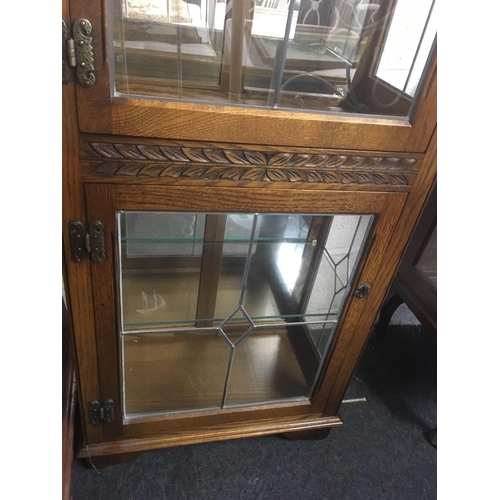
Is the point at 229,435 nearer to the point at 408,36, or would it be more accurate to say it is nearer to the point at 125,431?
the point at 125,431

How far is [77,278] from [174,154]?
223 millimetres

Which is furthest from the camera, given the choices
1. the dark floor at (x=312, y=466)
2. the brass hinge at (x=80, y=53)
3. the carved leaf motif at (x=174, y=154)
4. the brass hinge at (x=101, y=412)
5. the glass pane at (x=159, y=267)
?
the dark floor at (x=312, y=466)

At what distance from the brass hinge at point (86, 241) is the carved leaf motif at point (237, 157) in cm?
18

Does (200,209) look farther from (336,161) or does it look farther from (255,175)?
(336,161)

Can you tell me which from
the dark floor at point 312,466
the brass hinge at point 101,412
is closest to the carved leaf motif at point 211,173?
the brass hinge at point 101,412

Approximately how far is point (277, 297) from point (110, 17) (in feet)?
1.68

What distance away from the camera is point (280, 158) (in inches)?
20.7

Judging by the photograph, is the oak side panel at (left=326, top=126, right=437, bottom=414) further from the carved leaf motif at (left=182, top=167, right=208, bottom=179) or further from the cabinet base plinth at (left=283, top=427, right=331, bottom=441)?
the carved leaf motif at (left=182, top=167, right=208, bottom=179)

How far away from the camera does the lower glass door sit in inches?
25.1

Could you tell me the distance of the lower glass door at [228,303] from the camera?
2.09ft

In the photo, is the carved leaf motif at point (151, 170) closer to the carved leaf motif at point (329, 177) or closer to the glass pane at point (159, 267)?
the glass pane at point (159, 267)

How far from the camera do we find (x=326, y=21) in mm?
511

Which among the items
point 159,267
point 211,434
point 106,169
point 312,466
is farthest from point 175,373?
point 106,169

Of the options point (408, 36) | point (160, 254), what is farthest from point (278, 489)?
point (408, 36)
